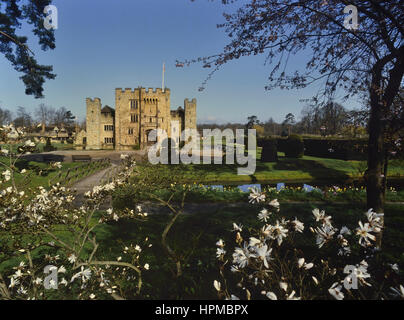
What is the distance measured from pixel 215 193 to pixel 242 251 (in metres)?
10.5

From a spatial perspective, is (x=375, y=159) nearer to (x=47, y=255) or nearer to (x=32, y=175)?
(x=47, y=255)

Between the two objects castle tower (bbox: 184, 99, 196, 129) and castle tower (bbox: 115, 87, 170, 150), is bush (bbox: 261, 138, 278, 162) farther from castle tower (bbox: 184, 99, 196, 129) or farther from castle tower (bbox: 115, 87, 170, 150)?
castle tower (bbox: 115, 87, 170, 150)

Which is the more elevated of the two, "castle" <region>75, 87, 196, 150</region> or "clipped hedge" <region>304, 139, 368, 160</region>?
"castle" <region>75, 87, 196, 150</region>

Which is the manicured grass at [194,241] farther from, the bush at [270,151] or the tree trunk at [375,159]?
the bush at [270,151]

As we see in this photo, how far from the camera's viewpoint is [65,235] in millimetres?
6730

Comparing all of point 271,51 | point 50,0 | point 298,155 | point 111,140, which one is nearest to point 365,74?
point 271,51

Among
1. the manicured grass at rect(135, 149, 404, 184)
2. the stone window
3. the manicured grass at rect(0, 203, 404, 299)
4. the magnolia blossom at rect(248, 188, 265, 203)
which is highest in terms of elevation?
the stone window

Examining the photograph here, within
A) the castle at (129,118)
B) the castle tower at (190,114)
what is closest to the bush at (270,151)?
the castle tower at (190,114)

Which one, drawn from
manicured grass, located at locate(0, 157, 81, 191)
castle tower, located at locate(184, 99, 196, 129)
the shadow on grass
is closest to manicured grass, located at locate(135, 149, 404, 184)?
the shadow on grass

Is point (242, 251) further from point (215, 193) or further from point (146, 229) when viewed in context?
point (215, 193)

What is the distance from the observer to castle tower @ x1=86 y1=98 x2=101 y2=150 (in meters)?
41.9

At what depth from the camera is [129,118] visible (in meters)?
41.9

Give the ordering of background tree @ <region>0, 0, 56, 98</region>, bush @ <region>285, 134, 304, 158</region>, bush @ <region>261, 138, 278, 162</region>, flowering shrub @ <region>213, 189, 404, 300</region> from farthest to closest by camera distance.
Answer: bush @ <region>285, 134, 304, 158</region>, bush @ <region>261, 138, 278, 162</region>, background tree @ <region>0, 0, 56, 98</region>, flowering shrub @ <region>213, 189, 404, 300</region>

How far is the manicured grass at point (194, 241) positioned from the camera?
4.48m
